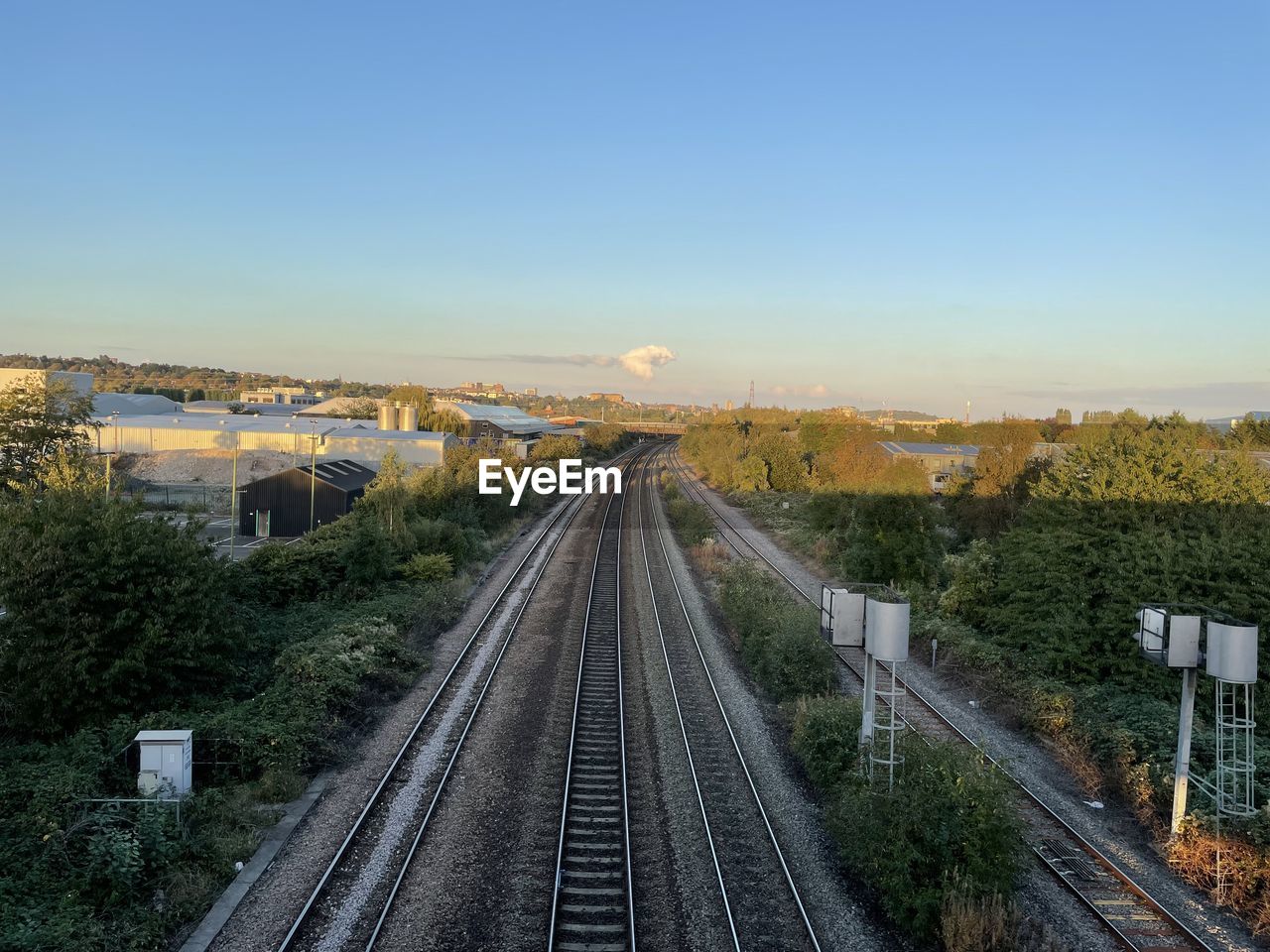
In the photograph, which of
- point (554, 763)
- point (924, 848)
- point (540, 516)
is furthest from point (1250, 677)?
point (540, 516)

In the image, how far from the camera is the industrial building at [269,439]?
5012 cm

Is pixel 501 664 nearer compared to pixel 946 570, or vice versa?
pixel 501 664

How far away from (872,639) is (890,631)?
0.31 meters

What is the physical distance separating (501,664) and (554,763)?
5.05 m

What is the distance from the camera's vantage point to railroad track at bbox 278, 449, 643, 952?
8031 mm

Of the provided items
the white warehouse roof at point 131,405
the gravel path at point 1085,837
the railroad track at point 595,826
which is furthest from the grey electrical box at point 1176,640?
the white warehouse roof at point 131,405

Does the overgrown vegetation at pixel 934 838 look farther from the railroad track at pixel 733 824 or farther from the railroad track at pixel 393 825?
the railroad track at pixel 393 825

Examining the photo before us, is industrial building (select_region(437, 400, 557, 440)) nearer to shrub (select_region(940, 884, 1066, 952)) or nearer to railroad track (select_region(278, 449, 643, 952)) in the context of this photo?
railroad track (select_region(278, 449, 643, 952))

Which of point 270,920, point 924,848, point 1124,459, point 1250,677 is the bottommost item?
point 270,920

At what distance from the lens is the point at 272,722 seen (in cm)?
1202

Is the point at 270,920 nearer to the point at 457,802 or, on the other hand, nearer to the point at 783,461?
the point at 457,802

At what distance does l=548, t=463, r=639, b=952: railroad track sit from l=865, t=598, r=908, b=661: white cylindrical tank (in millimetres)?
3828

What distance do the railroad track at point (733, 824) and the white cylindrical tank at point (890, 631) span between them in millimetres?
2584

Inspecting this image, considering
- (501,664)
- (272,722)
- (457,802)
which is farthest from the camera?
(501,664)
